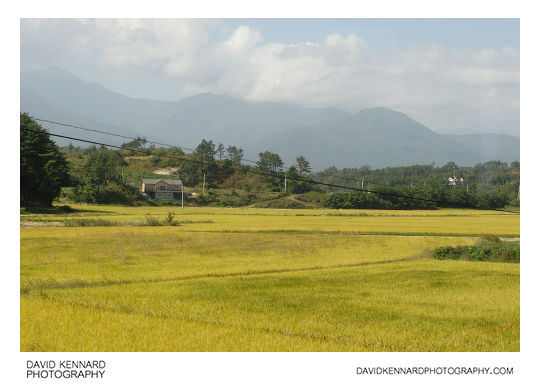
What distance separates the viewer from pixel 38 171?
2339 inches

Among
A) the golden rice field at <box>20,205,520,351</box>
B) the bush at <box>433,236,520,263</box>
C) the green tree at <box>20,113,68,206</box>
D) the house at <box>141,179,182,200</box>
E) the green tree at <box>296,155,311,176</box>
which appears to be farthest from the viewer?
the green tree at <box>296,155,311,176</box>

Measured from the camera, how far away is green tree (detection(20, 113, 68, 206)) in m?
58.7

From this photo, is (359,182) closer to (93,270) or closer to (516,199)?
(516,199)

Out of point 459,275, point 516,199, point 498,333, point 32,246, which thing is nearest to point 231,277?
point 459,275

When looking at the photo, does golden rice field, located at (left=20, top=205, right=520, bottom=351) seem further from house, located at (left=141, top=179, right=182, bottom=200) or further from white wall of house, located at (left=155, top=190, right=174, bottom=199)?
house, located at (left=141, top=179, right=182, bottom=200)

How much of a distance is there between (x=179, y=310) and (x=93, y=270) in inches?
358

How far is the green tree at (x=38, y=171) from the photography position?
5866 centimetres

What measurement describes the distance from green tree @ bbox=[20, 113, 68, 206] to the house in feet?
99.3

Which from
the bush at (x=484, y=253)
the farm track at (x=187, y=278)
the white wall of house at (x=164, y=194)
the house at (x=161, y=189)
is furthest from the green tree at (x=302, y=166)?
the farm track at (x=187, y=278)

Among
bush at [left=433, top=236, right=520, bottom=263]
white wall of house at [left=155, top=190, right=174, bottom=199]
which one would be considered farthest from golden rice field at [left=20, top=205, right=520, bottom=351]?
white wall of house at [left=155, top=190, right=174, bottom=199]

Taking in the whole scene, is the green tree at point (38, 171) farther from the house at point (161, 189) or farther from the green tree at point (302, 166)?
the green tree at point (302, 166)

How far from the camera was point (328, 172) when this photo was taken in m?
189

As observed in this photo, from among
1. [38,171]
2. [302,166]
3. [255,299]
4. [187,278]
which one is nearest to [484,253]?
[187,278]

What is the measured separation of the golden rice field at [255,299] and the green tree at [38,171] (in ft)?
97.8
